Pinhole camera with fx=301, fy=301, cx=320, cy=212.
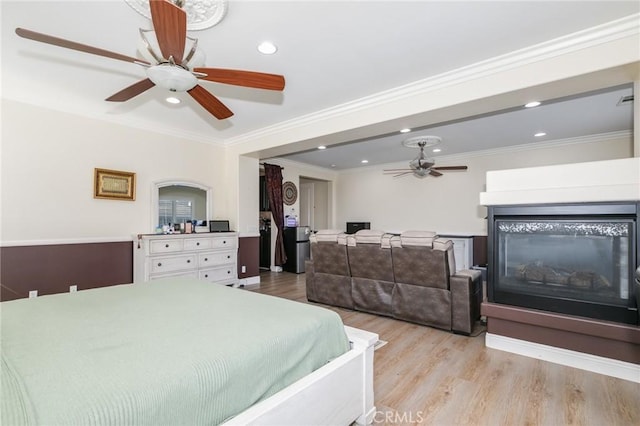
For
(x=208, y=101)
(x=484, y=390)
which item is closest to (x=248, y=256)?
(x=208, y=101)

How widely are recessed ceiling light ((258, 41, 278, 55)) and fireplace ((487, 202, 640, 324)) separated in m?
2.51

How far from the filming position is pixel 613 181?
92.0 inches

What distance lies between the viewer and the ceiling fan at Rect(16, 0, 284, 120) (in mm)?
1584

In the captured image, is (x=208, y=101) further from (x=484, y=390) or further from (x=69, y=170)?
(x=484, y=390)

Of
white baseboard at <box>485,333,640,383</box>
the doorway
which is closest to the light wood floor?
white baseboard at <box>485,333,640,383</box>

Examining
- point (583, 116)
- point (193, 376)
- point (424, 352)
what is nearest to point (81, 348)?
point (193, 376)

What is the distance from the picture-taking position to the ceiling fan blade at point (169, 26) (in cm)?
151

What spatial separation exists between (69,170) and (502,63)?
16.5 ft

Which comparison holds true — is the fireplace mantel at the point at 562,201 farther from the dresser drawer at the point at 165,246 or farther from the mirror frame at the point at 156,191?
the mirror frame at the point at 156,191

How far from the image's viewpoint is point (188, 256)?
15.0 feet

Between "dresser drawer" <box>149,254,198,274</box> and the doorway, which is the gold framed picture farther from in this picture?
the doorway

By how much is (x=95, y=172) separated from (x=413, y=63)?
4.16 metres

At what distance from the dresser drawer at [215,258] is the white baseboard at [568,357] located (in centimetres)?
389

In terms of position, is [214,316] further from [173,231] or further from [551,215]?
[173,231]
